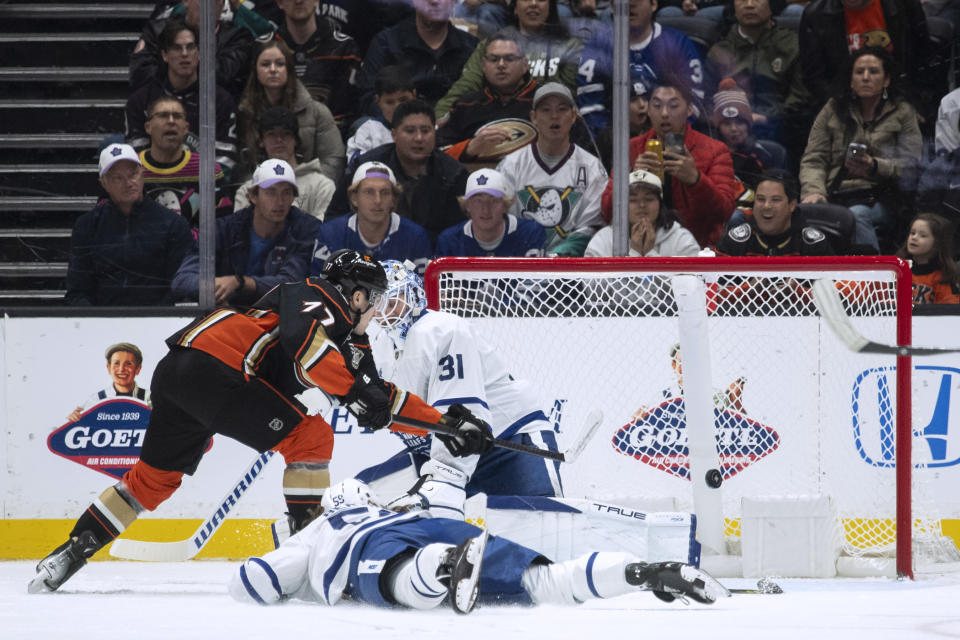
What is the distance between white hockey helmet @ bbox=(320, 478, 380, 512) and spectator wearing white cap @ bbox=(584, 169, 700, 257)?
68.2 inches

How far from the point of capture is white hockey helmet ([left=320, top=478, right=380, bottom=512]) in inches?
110

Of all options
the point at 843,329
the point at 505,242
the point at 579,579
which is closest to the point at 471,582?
the point at 579,579

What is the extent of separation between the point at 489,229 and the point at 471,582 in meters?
2.05

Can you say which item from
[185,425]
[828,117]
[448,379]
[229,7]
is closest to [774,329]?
[828,117]

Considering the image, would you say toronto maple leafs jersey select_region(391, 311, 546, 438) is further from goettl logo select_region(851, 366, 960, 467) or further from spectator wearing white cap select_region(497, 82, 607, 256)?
goettl logo select_region(851, 366, 960, 467)

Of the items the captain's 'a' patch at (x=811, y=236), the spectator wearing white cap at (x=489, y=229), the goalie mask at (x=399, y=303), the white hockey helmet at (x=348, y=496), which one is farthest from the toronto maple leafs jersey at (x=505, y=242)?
the white hockey helmet at (x=348, y=496)

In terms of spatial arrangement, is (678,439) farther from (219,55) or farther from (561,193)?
(219,55)

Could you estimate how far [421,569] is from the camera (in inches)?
102

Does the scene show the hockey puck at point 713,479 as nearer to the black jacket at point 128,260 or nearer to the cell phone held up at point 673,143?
the cell phone held up at point 673,143

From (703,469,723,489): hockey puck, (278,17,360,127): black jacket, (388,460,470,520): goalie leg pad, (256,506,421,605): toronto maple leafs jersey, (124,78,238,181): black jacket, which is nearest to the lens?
(256,506,421,605): toronto maple leafs jersey

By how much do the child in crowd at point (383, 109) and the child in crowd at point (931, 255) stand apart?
1.91 m

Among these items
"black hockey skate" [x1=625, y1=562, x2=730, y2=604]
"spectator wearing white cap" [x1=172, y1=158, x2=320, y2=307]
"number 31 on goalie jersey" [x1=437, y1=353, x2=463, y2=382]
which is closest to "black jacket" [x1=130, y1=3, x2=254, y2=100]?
"spectator wearing white cap" [x1=172, y1=158, x2=320, y2=307]

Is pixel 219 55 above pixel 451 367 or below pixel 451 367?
above

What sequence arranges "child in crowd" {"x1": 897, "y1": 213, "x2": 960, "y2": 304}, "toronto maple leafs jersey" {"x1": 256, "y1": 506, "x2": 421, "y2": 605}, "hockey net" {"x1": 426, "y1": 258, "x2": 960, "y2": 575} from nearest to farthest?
"toronto maple leafs jersey" {"x1": 256, "y1": 506, "x2": 421, "y2": 605}
"hockey net" {"x1": 426, "y1": 258, "x2": 960, "y2": 575}
"child in crowd" {"x1": 897, "y1": 213, "x2": 960, "y2": 304}
